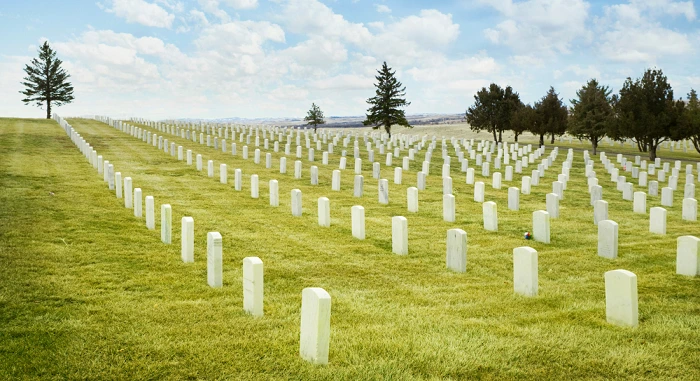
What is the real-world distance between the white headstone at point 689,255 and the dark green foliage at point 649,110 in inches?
1337

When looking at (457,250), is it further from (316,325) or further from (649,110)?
(649,110)

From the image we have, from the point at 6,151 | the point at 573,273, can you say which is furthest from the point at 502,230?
the point at 6,151

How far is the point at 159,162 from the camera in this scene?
26.5 meters

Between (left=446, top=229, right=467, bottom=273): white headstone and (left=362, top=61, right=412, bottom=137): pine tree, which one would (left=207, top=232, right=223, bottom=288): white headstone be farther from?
(left=362, top=61, right=412, bottom=137): pine tree

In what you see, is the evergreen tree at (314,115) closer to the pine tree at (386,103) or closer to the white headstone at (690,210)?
the pine tree at (386,103)

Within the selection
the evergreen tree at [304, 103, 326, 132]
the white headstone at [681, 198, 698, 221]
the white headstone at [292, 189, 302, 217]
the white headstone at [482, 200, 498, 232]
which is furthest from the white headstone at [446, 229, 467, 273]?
the evergreen tree at [304, 103, 326, 132]

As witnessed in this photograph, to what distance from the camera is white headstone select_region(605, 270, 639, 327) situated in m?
6.49

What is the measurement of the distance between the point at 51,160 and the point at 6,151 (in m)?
4.19

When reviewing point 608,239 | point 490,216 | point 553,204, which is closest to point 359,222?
point 490,216

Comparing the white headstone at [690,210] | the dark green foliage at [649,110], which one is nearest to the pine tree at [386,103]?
the dark green foliage at [649,110]

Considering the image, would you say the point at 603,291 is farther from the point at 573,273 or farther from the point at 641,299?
the point at 573,273

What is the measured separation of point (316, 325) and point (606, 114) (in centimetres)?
4770

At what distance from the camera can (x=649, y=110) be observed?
4109 centimetres

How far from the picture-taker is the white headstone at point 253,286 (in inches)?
265
